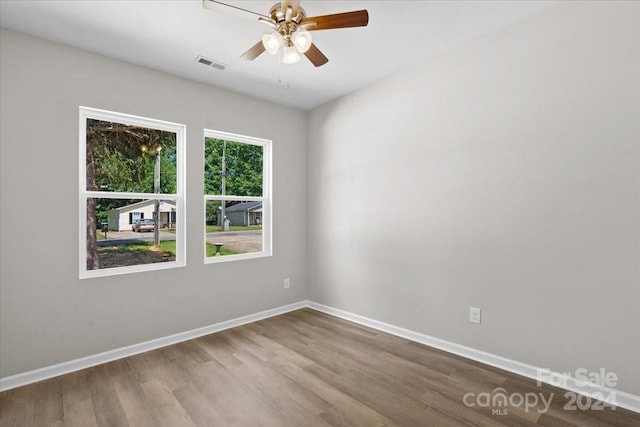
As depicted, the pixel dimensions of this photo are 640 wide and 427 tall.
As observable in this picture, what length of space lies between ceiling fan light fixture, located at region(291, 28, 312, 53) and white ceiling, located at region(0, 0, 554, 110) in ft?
0.91

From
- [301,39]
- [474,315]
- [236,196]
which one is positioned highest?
[301,39]

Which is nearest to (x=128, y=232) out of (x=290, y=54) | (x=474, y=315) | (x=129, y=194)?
(x=129, y=194)

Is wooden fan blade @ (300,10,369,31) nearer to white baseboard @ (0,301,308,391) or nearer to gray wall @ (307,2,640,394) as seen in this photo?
gray wall @ (307,2,640,394)

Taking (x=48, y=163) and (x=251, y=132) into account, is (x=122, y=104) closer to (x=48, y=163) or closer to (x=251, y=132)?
(x=48, y=163)

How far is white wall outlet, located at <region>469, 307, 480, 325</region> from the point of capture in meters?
2.71

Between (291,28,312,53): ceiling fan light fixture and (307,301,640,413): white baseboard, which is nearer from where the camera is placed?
(291,28,312,53): ceiling fan light fixture

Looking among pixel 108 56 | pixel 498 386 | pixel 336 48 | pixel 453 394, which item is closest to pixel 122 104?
pixel 108 56

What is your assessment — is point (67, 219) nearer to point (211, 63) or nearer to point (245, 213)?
point (245, 213)

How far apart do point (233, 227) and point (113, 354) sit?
67.5 inches

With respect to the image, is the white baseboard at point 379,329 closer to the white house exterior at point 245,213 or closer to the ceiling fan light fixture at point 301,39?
the white house exterior at point 245,213

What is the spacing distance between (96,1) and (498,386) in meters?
3.99

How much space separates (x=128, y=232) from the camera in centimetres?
305

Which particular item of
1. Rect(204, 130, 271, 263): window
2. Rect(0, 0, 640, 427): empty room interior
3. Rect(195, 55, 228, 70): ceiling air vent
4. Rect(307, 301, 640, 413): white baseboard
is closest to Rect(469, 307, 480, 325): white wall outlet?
Rect(0, 0, 640, 427): empty room interior

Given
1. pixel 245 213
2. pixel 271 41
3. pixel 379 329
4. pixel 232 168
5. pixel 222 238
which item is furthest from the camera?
pixel 245 213
